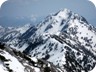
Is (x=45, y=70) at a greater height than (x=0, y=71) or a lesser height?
greater

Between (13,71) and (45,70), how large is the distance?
44.9 meters

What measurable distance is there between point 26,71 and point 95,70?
2842 inches

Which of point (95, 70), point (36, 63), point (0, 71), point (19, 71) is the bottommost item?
point (95, 70)

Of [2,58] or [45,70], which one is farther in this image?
[45,70]

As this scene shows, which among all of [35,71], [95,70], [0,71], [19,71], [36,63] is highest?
[36,63]

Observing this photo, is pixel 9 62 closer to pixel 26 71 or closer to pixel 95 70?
pixel 26 71

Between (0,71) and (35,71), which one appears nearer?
(0,71)

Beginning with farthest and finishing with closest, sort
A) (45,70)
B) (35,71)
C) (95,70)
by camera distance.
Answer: (45,70), (35,71), (95,70)

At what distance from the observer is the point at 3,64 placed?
274 feet

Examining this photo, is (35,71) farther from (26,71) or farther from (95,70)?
(95,70)

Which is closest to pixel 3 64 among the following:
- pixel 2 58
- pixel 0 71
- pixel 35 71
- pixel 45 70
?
pixel 2 58

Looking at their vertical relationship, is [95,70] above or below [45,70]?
below

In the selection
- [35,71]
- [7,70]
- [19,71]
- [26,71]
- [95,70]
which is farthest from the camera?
[35,71]

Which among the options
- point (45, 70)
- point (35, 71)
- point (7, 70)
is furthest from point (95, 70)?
point (45, 70)
